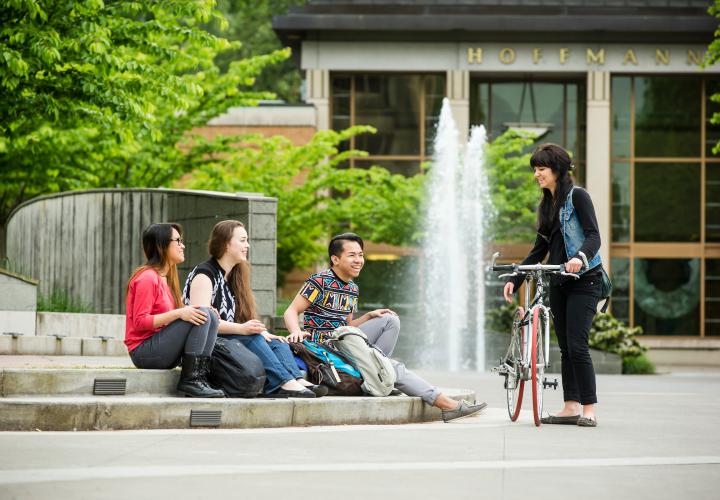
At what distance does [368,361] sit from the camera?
9133 millimetres

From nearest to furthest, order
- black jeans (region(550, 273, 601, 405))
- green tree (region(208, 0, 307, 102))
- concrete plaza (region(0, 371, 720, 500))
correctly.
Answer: concrete plaza (region(0, 371, 720, 500)) → black jeans (region(550, 273, 601, 405)) → green tree (region(208, 0, 307, 102))

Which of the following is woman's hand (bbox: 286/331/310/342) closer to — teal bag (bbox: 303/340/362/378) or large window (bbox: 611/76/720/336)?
teal bag (bbox: 303/340/362/378)

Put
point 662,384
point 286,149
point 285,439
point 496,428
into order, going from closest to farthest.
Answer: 1. point 285,439
2. point 496,428
3. point 662,384
4. point 286,149

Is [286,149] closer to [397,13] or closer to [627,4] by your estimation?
[397,13]

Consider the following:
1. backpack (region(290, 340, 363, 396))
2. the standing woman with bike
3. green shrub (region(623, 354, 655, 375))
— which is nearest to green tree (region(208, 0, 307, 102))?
green shrub (region(623, 354, 655, 375))

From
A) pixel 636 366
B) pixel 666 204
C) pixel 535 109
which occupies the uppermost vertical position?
pixel 535 109

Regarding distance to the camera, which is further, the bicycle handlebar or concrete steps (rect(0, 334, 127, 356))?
concrete steps (rect(0, 334, 127, 356))

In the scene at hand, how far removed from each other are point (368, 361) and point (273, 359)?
0.67m

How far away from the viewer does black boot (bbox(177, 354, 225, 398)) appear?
852cm

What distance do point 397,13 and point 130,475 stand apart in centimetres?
3090

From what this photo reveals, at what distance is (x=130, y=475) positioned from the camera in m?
6.06

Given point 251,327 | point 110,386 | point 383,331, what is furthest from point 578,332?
point 110,386

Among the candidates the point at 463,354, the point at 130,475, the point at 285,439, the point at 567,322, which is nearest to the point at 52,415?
the point at 285,439

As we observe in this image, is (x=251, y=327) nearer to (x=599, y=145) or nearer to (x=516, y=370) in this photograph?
(x=516, y=370)
